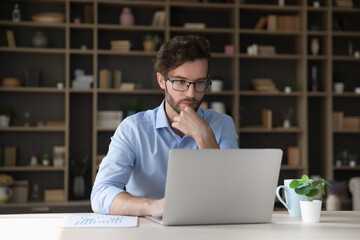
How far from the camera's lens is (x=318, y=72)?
5.66 m

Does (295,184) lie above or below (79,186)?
above

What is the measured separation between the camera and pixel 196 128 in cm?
203

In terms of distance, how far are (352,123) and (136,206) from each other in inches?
173

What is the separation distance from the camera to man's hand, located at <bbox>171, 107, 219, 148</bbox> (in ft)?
6.59

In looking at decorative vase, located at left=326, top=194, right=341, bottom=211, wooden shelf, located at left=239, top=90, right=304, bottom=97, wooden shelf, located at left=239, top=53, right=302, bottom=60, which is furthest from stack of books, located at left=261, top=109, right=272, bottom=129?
decorative vase, located at left=326, top=194, right=341, bottom=211

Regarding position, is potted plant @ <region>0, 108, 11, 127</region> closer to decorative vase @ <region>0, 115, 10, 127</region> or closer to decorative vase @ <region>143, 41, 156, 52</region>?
decorative vase @ <region>0, 115, 10, 127</region>

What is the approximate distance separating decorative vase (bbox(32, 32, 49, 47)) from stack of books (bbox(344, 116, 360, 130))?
335 centimetres

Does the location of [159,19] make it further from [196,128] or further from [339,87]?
[196,128]

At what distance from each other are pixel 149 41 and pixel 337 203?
2.46m

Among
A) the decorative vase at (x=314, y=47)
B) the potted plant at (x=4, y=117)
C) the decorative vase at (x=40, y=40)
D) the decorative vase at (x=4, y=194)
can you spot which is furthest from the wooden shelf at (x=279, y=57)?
the decorative vase at (x=4, y=194)

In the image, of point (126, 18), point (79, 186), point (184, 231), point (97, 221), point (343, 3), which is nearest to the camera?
point (184, 231)

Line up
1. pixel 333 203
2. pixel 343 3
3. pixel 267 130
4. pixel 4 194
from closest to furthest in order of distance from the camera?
pixel 333 203 < pixel 4 194 < pixel 267 130 < pixel 343 3

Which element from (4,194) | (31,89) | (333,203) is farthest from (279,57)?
(4,194)

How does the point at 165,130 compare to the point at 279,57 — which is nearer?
the point at 165,130
